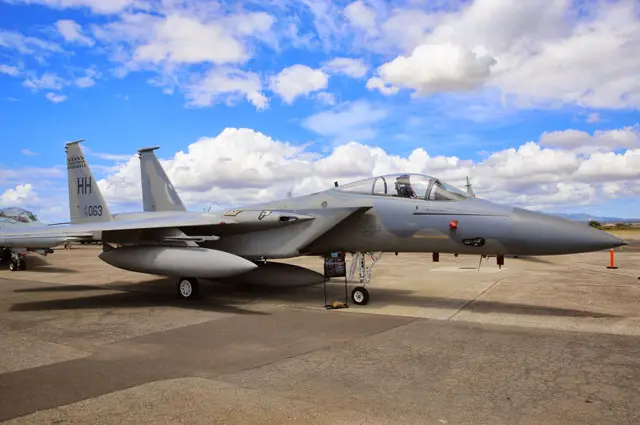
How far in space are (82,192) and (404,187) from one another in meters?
9.29

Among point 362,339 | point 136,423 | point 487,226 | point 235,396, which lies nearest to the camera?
point 136,423

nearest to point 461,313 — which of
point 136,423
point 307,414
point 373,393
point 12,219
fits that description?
point 373,393

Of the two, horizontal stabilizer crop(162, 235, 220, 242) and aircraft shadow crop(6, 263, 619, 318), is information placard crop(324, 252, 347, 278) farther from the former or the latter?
horizontal stabilizer crop(162, 235, 220, 242)

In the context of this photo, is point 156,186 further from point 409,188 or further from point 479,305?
point 479,305

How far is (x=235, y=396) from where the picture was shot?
13.3ft

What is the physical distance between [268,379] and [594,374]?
10.8 ft

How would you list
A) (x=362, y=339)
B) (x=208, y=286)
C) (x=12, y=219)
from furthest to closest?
1. (x=12, y=219)
2. (x=208, y=286)
3. (x=362, y=339)

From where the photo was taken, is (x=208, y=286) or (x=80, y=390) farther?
(x=208, y=286)

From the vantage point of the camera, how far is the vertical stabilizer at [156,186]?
14.4 metres

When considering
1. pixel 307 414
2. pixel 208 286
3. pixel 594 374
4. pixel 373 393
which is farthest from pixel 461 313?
pixel 208 286

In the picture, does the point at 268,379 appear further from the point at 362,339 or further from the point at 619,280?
the point at 619,280

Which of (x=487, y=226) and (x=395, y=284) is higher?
(x=487, y=226)

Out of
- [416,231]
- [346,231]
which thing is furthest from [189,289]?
[416,231]

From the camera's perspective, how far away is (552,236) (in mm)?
7234
